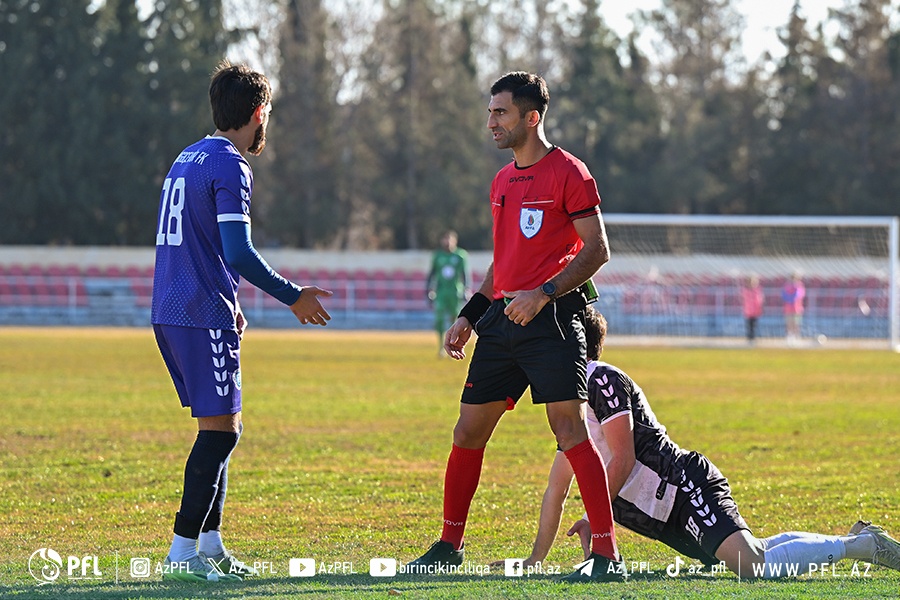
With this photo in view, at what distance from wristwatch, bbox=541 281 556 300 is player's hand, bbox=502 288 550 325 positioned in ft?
0.04

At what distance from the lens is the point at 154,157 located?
56.6 m

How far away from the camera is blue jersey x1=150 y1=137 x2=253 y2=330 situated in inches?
213

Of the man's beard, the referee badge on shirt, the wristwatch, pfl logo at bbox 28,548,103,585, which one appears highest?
the man's beard

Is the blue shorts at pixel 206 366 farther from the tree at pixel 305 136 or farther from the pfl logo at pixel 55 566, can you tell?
the tree at pixel 305 136

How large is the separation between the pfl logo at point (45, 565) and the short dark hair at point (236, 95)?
1.93m

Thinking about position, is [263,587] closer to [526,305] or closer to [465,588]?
[465,588]

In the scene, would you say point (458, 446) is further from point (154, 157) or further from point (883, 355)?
point (154, 157)

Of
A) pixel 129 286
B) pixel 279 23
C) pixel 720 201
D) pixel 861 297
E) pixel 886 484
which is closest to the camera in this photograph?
pixel 886 484

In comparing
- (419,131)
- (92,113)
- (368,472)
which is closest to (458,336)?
(368,472)

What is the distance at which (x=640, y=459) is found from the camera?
584 cm

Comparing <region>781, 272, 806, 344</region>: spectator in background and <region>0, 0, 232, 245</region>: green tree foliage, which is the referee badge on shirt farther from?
<region>0, 0, 232, 245</region>: green tree foliage

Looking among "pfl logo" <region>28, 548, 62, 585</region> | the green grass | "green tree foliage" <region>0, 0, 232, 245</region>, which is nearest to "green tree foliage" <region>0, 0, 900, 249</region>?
"green tree foliage" <region>0, 0, 232, 245</region>

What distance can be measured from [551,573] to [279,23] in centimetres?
5288

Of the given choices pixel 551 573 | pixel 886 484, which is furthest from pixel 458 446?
pixel 886 484
